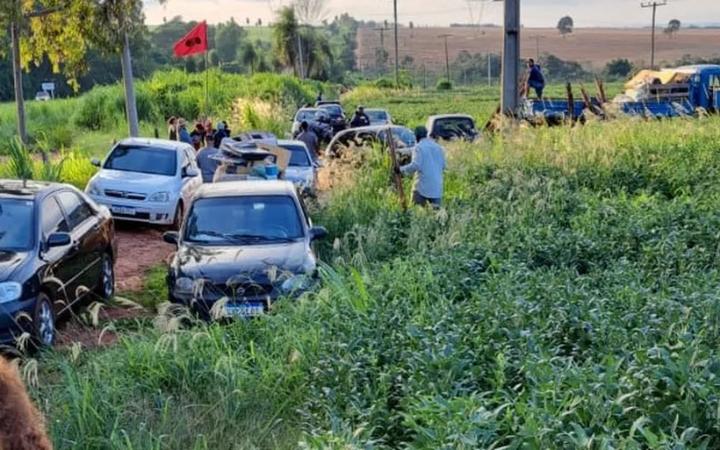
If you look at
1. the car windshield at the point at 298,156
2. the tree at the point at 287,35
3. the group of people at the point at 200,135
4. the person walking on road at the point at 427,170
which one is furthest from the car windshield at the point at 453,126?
the tree at the point at 287,35

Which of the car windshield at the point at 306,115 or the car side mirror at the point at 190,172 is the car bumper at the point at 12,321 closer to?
the car side mirror at the point at 190,172

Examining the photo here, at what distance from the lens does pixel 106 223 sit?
10.6 m

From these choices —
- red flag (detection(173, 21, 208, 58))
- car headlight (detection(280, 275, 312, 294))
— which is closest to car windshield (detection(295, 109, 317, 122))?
red flag (detection(173, 21, 208, 58))

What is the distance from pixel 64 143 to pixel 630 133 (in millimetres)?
19728

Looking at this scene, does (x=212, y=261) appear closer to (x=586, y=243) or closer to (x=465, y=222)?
(x=465, y=222)

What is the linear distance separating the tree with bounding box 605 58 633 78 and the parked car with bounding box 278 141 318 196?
7541 centimetres

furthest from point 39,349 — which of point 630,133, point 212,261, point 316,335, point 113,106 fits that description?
point 113,106

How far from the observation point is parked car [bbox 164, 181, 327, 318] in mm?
8086

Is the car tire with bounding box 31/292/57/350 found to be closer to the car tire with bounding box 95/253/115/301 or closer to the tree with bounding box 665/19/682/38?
the car tire with bounding box 95/253/115/301

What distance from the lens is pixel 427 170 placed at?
41.0 ft

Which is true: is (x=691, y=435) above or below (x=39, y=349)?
above

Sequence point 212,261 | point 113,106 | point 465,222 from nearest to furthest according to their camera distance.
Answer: point 212,261, point 465,222, point 113,106

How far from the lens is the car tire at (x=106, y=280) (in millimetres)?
9977

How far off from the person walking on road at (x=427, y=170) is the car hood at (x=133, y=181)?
4.40m
